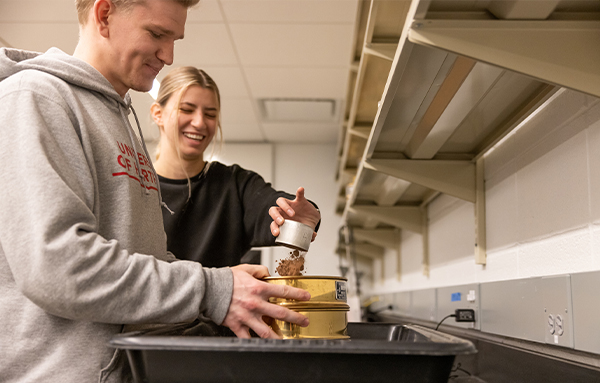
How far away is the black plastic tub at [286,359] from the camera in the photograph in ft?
1.95

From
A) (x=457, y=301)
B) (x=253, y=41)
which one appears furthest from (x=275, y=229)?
(x=253, y=41)

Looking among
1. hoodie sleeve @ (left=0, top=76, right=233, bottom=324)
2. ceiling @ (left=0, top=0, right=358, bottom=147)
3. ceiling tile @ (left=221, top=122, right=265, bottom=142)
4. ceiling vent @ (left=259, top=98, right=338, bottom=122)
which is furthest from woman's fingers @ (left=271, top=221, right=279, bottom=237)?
ceiling tile @ (left=221, top=122, right=265, bottom=142)

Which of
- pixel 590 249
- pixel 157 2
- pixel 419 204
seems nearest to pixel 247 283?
pixel 157 2

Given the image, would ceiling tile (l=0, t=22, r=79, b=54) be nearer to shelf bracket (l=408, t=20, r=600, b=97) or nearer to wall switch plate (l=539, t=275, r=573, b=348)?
shelf bracket (l=408, t=20, r=600, b=97)

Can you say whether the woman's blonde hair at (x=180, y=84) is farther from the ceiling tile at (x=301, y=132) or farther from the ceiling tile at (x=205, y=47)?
the ceiling tile at (x=301, y=132)

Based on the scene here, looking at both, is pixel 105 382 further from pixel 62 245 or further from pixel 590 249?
pixel 590 249

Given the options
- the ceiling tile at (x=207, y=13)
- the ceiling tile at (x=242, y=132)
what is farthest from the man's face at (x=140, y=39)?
the ceiling tile at (x=242, y=132)

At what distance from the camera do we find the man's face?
90 centimetres

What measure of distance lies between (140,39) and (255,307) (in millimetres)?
517

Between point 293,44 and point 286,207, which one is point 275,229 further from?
point 293,44

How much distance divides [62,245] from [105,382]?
0.74ft

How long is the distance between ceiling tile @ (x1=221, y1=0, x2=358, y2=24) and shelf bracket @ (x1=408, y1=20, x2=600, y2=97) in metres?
1.95

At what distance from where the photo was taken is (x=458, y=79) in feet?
4.05

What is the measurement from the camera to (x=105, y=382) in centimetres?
73
